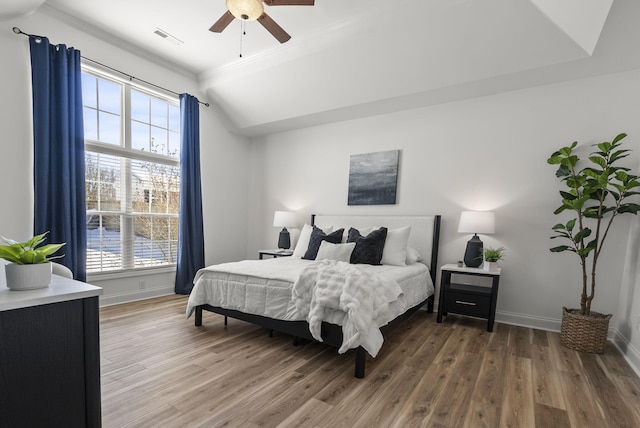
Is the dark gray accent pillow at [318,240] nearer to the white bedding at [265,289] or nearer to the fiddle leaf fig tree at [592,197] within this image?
the white bedding at [265,289]

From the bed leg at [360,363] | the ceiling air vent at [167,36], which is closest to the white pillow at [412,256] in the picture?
the bed leg at [360,363]

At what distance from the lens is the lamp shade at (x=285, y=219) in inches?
190

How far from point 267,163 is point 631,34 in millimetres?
4654

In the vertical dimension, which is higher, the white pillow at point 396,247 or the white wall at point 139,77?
the white wall at point 139,77

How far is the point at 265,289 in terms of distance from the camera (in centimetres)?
273

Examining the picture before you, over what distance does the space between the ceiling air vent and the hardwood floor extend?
323 centimetres

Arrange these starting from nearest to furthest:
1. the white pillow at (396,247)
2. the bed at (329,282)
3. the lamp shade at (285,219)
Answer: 1. the bed at (329,282)
2. the white pillow at (396,247)
3. the lamp shade at (285,219)

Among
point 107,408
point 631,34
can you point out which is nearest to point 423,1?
point 631,34

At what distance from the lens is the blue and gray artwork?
4.26 m

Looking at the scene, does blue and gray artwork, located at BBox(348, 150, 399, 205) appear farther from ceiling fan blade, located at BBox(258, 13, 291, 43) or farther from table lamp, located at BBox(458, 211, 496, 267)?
ceiling fan blade, located at BBox(258, 13, 291, 43)

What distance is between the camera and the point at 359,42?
3.27 m

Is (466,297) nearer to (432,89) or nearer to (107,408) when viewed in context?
(432,89)

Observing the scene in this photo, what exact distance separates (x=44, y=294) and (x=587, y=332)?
3.78 metres

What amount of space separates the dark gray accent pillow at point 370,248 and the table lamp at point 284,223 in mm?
1468
